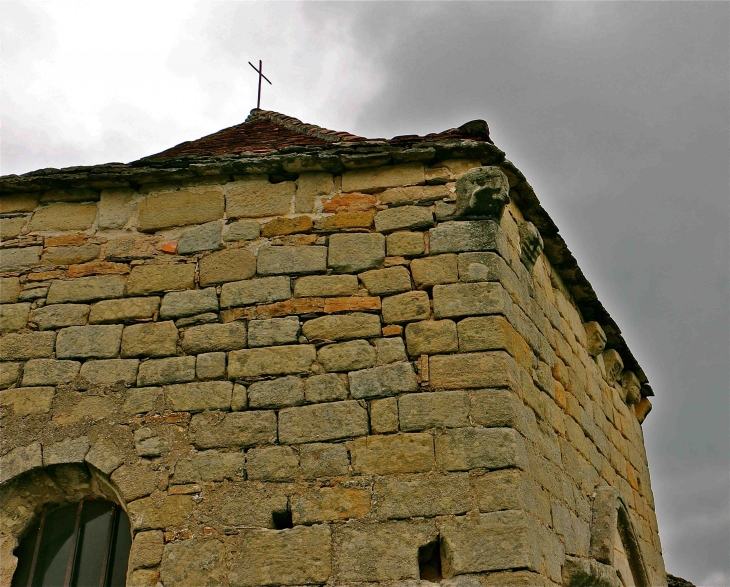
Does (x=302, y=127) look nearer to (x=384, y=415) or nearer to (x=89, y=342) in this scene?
(x=89, y=342)

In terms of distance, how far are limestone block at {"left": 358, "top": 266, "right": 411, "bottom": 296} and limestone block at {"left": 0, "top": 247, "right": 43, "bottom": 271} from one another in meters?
2.14

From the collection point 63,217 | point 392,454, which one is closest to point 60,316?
point 63,217

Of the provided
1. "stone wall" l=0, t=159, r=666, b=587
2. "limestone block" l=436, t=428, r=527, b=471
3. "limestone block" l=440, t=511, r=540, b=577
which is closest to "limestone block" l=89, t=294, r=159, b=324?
"stone wall" l=0, t=159, r=666, b=587

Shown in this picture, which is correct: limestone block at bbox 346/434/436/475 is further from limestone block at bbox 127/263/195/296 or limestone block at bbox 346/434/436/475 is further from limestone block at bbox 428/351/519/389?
limestone block at bbox 127/263/195/296

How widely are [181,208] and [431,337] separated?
1.87 meters

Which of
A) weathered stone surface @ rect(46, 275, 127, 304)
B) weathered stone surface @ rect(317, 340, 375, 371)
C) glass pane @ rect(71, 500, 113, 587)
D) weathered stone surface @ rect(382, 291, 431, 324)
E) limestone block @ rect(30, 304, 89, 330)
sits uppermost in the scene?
weathered stone surface @ rect(46, 275, 127, 304)

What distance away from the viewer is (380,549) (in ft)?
12.7

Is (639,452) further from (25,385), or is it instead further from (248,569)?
(25,385)

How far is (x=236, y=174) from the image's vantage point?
5.01 m

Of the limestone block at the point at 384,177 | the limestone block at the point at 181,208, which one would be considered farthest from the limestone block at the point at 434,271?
the limestone block at the point at 181,208

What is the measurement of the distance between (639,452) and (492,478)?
4556mm

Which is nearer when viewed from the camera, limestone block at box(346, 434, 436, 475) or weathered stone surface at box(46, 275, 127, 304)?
limestone block at box(346, 434, 436, 475)

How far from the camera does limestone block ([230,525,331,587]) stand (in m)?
3.88

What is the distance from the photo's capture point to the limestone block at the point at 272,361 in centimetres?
438
